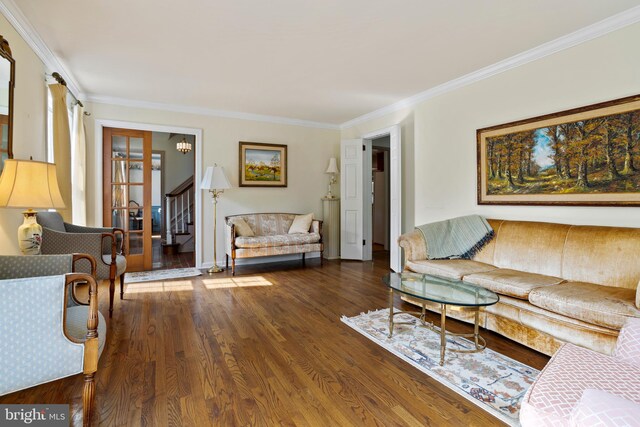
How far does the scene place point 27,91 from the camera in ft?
9.03

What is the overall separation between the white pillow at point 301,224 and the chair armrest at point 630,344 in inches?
168

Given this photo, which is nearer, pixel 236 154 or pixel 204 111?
pixel 204 111

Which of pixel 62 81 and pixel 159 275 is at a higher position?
pixel 62 81

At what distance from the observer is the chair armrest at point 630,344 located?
1.37m

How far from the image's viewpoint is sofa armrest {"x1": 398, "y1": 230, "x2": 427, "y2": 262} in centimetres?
340

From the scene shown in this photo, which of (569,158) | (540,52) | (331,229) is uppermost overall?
(540,52)

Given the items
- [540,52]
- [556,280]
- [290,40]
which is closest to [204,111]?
[290,40]

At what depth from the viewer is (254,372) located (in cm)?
204

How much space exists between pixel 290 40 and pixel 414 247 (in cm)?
232

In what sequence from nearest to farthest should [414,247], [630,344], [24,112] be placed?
[630,344], [24,112], [414,247]

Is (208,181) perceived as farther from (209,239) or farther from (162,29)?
(162,29)

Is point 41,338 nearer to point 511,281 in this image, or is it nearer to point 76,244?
point 76,244

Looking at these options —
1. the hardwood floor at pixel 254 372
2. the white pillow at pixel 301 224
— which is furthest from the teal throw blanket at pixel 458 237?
the white pillow at pixel 301 224

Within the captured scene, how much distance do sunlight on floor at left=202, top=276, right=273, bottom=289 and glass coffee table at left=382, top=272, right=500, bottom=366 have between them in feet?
6.77
